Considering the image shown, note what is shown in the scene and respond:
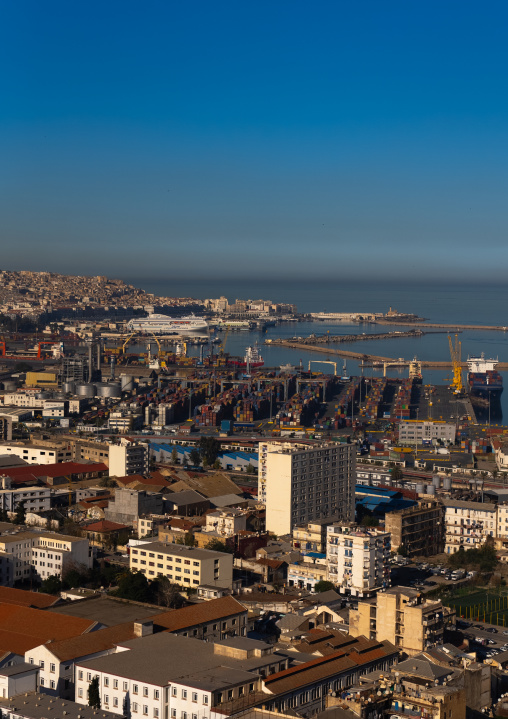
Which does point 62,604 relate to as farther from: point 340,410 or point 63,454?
point 340,410

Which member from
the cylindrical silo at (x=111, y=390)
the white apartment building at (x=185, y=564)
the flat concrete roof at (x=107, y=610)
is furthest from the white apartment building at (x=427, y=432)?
the flat concrete roof at (x=107, y=610)

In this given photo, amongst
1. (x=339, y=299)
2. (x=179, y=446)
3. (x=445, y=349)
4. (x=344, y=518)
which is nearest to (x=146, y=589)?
(x=344, y=518)

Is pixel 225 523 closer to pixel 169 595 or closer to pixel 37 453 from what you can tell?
pixel 169 595

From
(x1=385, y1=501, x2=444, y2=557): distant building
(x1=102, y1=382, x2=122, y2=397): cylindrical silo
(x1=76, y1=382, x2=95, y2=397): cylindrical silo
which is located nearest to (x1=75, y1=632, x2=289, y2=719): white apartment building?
(x1=385, y1=501, x2=444, y2=557): distant building

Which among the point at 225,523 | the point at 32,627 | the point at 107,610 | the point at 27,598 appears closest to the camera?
the point at 32,627

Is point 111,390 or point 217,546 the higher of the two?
point 111,390

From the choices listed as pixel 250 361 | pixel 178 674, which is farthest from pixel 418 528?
pixel 250 361
